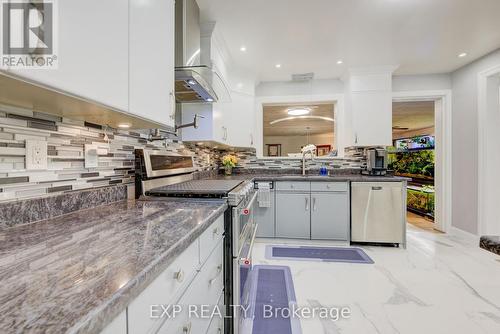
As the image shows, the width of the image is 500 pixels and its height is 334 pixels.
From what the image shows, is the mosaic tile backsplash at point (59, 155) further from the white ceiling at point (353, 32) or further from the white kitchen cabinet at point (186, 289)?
the white ceiling at point (353, 32)

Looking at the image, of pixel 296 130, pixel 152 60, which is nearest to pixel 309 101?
pixel 152 60

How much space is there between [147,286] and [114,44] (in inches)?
29.4

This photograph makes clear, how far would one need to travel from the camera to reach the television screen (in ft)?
18.5

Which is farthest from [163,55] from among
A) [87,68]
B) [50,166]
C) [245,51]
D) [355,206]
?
[355,206]

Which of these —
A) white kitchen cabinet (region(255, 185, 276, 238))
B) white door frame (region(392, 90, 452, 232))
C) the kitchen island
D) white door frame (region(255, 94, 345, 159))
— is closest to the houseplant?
white door frame (region(255, 94, 345, 159))

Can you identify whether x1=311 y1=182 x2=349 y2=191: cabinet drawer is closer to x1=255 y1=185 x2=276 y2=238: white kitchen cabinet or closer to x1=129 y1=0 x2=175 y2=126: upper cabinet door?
x1=255 y1=185 x2=276 y2=238: white kitchen cabinet

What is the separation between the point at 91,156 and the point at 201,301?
2.84 feet

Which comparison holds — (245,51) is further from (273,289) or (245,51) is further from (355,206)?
(273,289)

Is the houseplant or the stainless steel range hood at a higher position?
the stainless steel range hood

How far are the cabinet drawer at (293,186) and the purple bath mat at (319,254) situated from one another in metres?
0.70

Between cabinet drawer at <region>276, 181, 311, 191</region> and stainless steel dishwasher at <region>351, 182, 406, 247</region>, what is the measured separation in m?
0.54

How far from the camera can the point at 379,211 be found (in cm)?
282

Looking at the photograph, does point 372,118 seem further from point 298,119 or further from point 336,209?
point 298,119

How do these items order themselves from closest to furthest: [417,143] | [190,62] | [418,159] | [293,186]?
1. [190,62]
2. [293,186]
3. [418,159]
4. [417,143]
